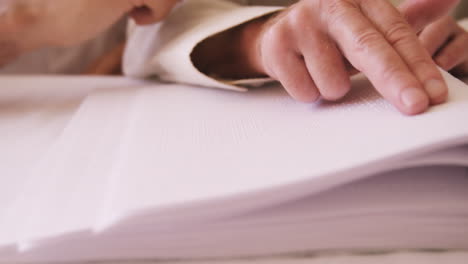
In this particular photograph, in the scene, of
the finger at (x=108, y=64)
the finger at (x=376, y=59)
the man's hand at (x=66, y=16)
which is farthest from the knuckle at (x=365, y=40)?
the finger at (x=108, y=64)

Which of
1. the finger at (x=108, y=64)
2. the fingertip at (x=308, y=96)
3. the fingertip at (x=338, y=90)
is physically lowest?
the finger at (x=108, y=64)

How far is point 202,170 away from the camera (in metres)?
0.25

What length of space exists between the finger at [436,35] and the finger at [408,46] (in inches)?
5.3

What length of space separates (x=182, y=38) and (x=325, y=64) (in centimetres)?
26

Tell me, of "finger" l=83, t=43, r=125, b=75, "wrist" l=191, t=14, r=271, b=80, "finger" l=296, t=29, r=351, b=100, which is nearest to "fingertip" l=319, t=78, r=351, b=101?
"finger" l=296, t=29, r=351, b=100

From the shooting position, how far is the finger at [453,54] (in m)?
0.42

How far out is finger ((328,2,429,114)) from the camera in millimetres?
261

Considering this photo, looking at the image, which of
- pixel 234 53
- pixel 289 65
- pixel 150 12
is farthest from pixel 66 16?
pixel 289 65

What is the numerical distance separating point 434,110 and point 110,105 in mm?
345

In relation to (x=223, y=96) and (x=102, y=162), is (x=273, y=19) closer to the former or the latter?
(x=223, y=96)

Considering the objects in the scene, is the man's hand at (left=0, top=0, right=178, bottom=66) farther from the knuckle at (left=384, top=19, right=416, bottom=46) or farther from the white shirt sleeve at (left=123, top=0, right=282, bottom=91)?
the knuckle at (left=384, top=19, right=416, bottom=46)

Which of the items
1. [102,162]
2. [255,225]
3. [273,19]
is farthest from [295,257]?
[273,19]

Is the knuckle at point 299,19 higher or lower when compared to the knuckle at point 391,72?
higher

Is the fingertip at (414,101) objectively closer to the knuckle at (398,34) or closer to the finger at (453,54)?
the knuckle at (398,34)
